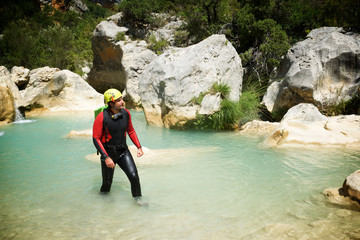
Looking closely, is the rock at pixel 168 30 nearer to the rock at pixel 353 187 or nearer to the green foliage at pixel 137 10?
the green foliage at pixel 137 10

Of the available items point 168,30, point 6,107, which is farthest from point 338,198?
point 168,30

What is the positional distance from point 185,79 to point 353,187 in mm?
6137

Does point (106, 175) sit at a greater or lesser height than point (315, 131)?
lesser

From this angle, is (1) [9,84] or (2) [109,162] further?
(1) [9,84]

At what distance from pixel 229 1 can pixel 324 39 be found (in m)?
6.32

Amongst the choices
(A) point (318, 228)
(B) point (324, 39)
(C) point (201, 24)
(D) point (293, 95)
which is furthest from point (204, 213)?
(C) point (201, 24)

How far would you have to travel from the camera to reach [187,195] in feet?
13.3

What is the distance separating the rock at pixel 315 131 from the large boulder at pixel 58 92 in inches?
444

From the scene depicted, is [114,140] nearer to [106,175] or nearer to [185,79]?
[106,175]

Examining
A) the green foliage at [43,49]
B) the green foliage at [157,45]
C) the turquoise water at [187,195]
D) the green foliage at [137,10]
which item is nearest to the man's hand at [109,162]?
the turquoise water at [187,195]

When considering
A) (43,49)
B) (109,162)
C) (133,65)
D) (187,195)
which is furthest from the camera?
(43,49)

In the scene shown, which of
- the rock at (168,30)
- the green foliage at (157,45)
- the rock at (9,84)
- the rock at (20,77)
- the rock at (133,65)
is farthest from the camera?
the rock at (168,30)

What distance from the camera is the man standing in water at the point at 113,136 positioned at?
3344mm

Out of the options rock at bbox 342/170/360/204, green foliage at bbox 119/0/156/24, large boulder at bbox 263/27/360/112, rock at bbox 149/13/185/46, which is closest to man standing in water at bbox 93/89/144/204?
rock at bbox 342/170/360/204
